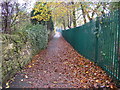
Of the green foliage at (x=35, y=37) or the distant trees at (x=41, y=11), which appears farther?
the distant trees at (x=41, y=11)

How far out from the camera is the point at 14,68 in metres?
4.48

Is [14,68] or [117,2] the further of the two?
[117,2]

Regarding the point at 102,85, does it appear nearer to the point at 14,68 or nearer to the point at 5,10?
the point at 14,68

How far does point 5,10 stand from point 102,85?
5910 millimetres

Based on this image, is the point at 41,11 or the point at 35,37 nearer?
the point at 35,37

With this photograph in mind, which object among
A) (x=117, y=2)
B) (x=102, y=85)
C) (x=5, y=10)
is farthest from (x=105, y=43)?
(x=5, y=10)

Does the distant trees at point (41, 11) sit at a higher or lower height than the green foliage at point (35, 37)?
higher

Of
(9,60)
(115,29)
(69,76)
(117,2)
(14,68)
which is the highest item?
(117,2)

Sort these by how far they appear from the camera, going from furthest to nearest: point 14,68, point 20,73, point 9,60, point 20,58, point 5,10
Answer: point 5,10 < point 20,58 < point 20,73 < point 14,68 < point 9,60

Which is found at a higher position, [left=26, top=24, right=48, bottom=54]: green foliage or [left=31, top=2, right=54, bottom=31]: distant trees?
[left=31, top=2, right=54, bottom=31]: distant trees

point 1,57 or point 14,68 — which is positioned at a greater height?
point 1,57

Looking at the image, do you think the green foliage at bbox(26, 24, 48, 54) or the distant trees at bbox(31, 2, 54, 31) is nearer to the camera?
the green foliage at bbox(26, 24, 48, 54)

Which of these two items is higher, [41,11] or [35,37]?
[41,11]

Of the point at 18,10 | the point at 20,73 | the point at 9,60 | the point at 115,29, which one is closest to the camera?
the point at 115,29
